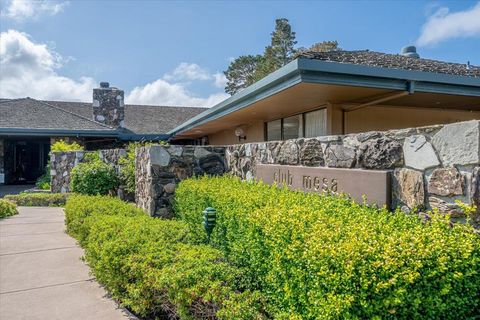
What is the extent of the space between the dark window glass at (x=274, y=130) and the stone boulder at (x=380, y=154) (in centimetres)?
723

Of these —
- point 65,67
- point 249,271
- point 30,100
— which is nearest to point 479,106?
point 249,271

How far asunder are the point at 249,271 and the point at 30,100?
21.6m

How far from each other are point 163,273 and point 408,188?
2441 millimetres

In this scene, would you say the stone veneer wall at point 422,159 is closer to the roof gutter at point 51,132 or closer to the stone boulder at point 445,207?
the stone boulder at point 445,207

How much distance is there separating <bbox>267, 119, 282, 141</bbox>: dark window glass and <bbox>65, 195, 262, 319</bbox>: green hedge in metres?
5.92

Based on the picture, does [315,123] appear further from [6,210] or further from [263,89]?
[6,210]

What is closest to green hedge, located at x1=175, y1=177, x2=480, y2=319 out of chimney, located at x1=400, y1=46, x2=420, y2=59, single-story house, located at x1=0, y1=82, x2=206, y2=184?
chimney, located at x1=400, y1=46, x2=420, y2=59

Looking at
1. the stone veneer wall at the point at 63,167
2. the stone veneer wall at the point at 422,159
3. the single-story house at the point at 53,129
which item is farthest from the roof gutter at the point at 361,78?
the single-story house at the point at 53,129

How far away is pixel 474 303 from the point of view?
87.1 inches

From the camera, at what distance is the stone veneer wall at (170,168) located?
24.2 feet

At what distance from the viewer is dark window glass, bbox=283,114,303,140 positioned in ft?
31.7

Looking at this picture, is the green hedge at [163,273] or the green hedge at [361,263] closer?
the green hedge at [361,263]

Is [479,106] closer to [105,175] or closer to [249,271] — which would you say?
[249,271]

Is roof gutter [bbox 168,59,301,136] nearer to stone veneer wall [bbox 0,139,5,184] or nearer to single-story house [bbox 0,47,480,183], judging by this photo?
single-story house [bbox 0,47,480,183]
